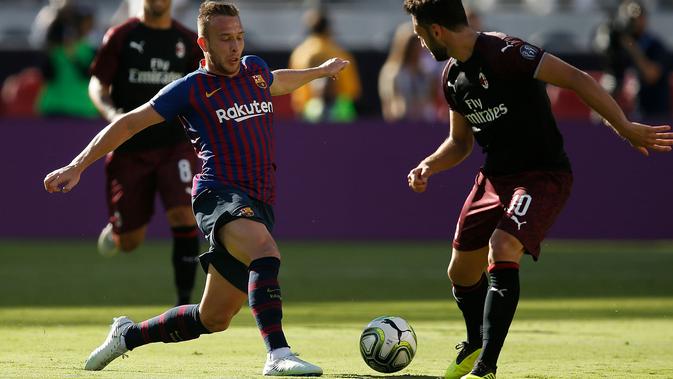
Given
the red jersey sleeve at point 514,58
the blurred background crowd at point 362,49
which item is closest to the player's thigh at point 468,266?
the red jersey sleeve at point 514,58

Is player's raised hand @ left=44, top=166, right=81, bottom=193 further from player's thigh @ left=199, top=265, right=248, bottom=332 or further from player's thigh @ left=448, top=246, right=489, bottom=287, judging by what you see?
player's thigh @ left=448, top=246, right=489, bottom=287

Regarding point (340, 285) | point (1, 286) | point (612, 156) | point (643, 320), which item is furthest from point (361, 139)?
point (643, 320)

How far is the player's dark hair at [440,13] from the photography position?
761cm

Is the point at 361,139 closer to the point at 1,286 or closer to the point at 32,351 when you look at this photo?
the point at 1,286

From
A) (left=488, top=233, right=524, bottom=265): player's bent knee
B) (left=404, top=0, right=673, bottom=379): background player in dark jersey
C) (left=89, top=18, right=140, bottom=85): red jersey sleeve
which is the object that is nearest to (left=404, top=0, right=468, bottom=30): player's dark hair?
(left=404, top=0, right=673, bottom=379): background player in dark jersey

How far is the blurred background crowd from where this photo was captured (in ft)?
60.2

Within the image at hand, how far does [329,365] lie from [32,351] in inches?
71.9

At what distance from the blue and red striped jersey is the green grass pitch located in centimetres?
102

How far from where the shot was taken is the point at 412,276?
14.0m

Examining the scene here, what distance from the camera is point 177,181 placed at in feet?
35.8

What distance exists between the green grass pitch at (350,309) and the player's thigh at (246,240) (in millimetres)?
629

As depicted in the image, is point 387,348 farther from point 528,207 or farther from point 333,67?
point 333,67

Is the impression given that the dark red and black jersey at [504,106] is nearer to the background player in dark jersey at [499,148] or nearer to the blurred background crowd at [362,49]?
the background player in dark jersey at [499,148]

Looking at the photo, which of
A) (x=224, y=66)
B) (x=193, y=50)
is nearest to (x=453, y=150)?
(x=224, y=66)
